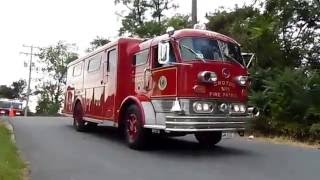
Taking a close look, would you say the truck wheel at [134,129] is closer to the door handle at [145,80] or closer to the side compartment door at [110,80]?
the door handle at [145,80]

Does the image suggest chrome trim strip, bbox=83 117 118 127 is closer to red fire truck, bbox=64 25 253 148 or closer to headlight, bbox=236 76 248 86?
red fire truck, bbox=64 25 253 148

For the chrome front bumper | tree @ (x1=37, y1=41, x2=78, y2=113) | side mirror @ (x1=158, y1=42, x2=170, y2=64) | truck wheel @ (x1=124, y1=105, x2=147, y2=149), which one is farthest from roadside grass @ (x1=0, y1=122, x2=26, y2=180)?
tree @ (x1=37, y1=41, x2=78, y2=113)

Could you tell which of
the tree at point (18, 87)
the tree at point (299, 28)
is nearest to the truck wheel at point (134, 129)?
the tree at point (299, 28)

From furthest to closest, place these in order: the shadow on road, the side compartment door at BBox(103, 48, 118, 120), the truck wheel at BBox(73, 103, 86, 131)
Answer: the truck wheel at BBox(73, 103, 86, 131) < the side compartment door at BBox(103, 48, 118, 120) < the shadow on road

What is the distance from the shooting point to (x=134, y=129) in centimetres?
1240

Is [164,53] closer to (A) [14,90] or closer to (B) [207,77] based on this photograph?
(B) [207,77]

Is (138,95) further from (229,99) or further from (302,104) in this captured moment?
(302,104)

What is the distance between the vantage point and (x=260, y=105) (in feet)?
52.8

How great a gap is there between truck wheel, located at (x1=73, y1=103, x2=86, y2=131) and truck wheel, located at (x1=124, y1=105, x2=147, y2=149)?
4992 millimetres

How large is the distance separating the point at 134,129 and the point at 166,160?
1.81 meters

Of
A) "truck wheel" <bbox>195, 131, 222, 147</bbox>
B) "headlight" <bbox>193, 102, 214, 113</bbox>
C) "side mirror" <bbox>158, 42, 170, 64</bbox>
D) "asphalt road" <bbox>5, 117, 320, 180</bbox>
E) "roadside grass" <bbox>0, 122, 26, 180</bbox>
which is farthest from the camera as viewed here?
"truck wheel" <bbox>195, 131, 222, 147</bbox>

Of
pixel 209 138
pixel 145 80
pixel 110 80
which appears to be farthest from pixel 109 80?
pixel 209 138

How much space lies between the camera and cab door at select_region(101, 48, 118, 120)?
13766 mm

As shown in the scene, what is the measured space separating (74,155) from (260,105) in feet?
22.1
